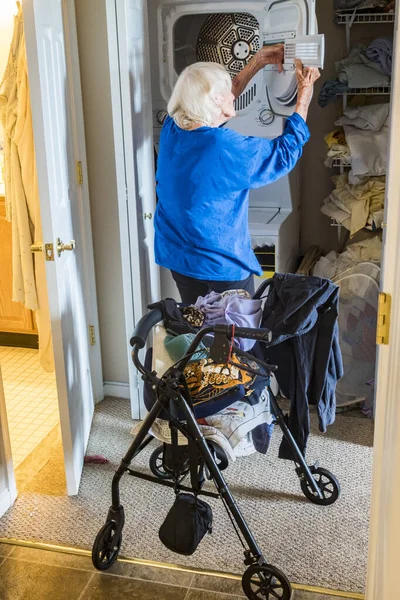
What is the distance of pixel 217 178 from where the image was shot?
252cm

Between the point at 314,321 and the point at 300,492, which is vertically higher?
the point at 314,321

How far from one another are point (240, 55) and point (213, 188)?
79 centimetres

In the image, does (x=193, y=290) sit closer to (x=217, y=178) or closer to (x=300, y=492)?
(x=217, y=178)

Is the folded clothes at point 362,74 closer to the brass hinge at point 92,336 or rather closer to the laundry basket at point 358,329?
the laundry basket at point 358,329

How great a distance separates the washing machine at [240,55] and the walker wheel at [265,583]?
1.38 meters

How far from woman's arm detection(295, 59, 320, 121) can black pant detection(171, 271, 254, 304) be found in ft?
2.23

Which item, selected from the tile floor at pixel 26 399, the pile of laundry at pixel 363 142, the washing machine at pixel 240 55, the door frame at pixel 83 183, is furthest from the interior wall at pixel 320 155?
the tile floor at pixel 26 399

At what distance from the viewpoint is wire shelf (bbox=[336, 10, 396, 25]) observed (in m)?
3.16

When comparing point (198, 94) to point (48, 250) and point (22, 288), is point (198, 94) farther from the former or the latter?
point (22, 288)

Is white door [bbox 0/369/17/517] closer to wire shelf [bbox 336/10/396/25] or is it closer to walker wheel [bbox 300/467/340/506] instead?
walker wheel [bbox 300/467/340/506]

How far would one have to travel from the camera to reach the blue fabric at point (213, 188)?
98.2 inches

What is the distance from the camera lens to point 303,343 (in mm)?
2305

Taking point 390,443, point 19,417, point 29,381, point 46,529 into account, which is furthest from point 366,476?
point 29,381

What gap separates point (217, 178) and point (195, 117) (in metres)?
0.23
